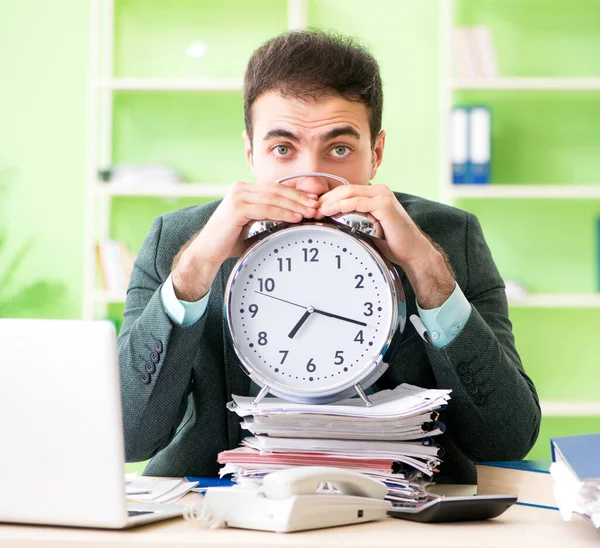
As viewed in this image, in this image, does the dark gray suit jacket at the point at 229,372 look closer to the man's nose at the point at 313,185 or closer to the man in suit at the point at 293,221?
the man in suit at the point at 293,221

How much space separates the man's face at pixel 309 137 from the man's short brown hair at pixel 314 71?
24 mm

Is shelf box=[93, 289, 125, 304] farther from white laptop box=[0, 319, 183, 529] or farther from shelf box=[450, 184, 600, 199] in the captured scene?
white laptop box=[0, 319, 183, 529]

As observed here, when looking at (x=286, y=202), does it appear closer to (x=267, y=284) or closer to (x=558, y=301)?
(x=267, y=284)

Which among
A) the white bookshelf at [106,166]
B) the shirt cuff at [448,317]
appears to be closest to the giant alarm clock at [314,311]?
the shirt cuff at [448,317]

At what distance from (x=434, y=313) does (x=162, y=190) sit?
2.85m

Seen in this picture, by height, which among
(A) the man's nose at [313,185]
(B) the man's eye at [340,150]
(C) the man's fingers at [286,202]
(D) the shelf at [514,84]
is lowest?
(C) the man's fingers at [286,202]

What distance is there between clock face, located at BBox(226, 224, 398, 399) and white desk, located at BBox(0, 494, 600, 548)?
0.35 meters

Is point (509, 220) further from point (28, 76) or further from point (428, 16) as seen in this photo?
point (28, 76)

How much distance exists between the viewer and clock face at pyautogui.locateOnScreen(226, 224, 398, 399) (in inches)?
56.4

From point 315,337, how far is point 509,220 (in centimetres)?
318

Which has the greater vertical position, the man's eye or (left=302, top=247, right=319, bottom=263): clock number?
the man's eye

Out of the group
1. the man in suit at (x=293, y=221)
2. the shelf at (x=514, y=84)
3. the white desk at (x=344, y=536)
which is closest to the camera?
the white desk at (x=344, y=536)

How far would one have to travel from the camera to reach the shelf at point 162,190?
4180mm

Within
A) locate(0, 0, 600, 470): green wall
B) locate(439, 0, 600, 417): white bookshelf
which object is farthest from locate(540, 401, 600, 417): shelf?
locate(0, 0, 600, 470): green wall
